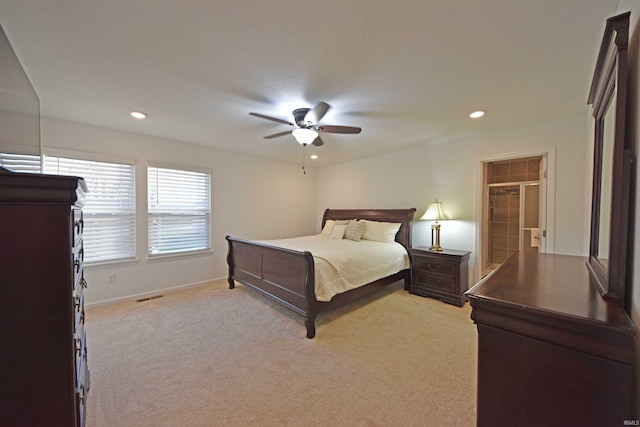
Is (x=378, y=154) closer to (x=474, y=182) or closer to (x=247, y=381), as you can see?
(x=474, y=182)

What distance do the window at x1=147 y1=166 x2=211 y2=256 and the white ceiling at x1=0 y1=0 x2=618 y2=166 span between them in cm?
110

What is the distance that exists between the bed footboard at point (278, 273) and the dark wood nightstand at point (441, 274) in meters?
1.94

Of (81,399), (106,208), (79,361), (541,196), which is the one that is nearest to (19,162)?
(79,361)

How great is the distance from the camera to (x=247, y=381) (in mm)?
1869

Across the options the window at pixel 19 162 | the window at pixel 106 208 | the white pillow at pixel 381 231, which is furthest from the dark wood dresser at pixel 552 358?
the window at pixel 106 208

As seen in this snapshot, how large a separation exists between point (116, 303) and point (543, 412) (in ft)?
14.4

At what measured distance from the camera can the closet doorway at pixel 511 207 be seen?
16.0ft

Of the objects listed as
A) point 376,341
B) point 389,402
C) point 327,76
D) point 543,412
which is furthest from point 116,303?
point 543,412

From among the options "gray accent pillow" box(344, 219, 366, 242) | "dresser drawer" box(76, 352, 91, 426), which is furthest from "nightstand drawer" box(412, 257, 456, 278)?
"dresser drawer" box(76, 352, 91, 426)

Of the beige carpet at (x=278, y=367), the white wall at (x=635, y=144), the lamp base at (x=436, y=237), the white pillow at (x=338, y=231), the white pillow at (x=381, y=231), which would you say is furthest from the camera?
the white pillow at (x=338, y=231)

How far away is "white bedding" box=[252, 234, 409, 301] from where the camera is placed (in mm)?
2682

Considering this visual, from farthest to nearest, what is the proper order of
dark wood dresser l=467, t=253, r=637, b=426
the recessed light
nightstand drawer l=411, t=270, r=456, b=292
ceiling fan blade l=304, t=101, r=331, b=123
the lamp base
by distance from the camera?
the lamp base < nightstand drawer l=411, t=270, r=456, b=292 < the recessed light < ceiling fan blade l=304, t=101, r=331, b=123 < dark wood dresser l=467, t=253, r=637, b=426

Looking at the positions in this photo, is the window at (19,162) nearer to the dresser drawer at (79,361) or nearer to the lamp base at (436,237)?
the dresser drawer at (79,361)

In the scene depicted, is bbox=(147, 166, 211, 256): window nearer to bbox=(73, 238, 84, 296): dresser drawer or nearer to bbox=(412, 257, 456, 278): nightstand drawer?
bbox=(73, 238, 84, 296): dresser drawer
